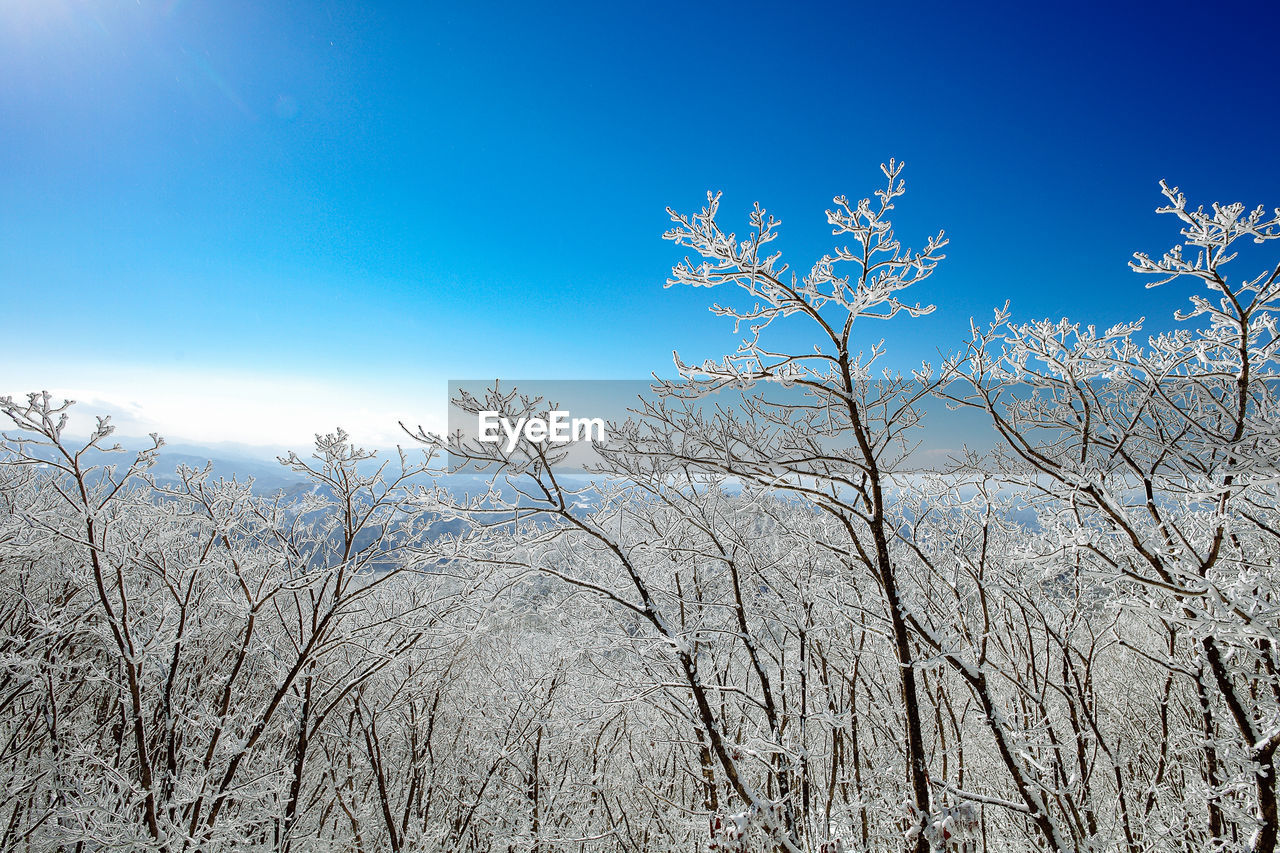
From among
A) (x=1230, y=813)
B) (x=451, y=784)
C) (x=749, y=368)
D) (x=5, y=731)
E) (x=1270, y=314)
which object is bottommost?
(x=451, y=784)

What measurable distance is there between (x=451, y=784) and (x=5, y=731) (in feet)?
29.9

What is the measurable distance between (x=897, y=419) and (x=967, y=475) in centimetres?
214

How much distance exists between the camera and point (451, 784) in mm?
13570

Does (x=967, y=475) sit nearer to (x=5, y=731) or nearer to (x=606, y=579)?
(x=606, y=579)

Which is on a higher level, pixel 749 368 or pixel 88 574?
pixel 749 368

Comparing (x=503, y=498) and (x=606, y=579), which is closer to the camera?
(x=503, y=498)

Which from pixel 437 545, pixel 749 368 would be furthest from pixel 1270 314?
pixel 437 545

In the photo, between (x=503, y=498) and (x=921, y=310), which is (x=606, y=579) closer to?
(x=503, y=498)

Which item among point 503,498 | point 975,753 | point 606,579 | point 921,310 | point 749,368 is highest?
point 921,310

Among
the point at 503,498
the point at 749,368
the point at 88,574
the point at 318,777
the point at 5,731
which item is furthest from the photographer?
the point at 318,777

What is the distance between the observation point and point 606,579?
495cm

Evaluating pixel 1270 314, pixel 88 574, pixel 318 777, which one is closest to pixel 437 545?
pixel 1270 314

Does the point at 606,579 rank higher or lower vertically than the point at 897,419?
lower

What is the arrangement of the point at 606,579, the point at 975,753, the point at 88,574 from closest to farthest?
the point at 606,579
the point at 88,574
the point at 975,753
